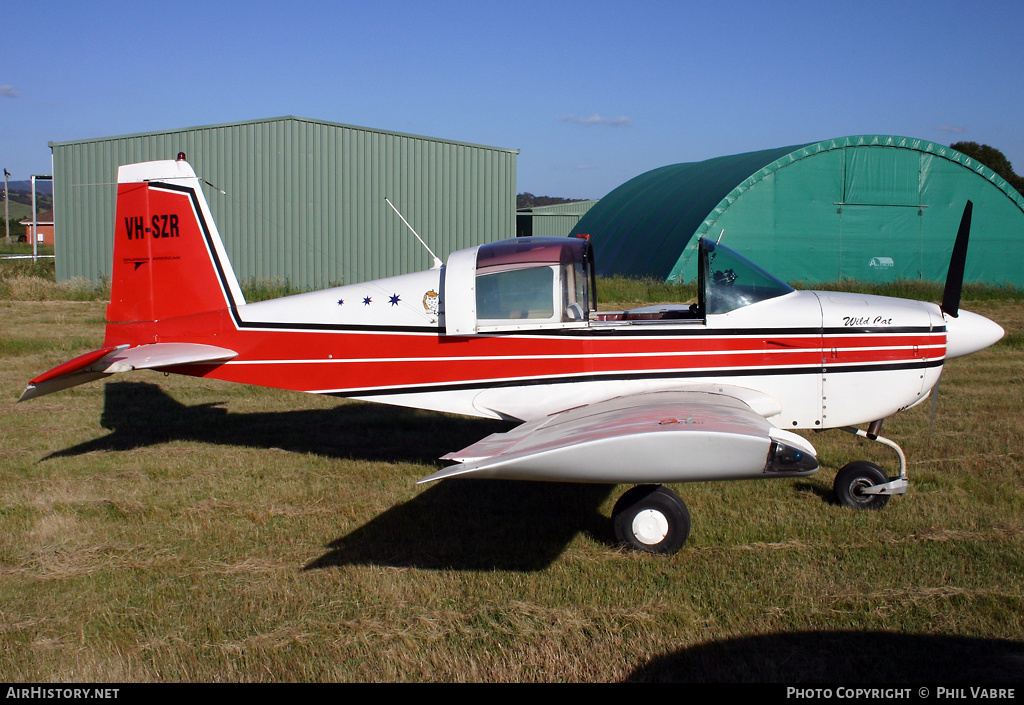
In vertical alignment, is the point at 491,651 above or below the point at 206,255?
below

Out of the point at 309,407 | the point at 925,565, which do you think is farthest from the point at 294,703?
the point at 309,407

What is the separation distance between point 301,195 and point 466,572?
57.8 feet

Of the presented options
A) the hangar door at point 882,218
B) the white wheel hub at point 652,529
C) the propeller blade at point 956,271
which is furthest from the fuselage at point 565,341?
the hangar door at point 882,218

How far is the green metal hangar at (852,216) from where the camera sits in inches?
787

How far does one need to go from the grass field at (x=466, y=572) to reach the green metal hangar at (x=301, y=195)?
44.3 ft

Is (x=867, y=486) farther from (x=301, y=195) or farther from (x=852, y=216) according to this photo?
(x=301, y=195)

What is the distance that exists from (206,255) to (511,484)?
3.32m

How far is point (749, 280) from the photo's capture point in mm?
5438

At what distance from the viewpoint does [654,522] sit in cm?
470

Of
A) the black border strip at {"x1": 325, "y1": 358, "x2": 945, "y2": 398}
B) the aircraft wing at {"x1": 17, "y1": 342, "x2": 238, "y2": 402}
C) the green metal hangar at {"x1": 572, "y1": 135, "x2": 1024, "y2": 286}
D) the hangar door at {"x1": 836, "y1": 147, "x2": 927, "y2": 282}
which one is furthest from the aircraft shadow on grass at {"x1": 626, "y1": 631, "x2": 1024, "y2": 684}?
the hangar door at {"x1": 836, "y1": 147, "x2": 927, "y2": 282}

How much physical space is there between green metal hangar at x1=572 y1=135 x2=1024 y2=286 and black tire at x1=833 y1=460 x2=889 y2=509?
1432 centimetres

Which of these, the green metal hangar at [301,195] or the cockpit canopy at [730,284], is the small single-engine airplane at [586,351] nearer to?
the cockpit canopy at [730,284]

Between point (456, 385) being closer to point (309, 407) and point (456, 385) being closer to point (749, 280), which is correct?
point (749, 280)

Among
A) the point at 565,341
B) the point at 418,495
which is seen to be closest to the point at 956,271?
the point at 565,341
